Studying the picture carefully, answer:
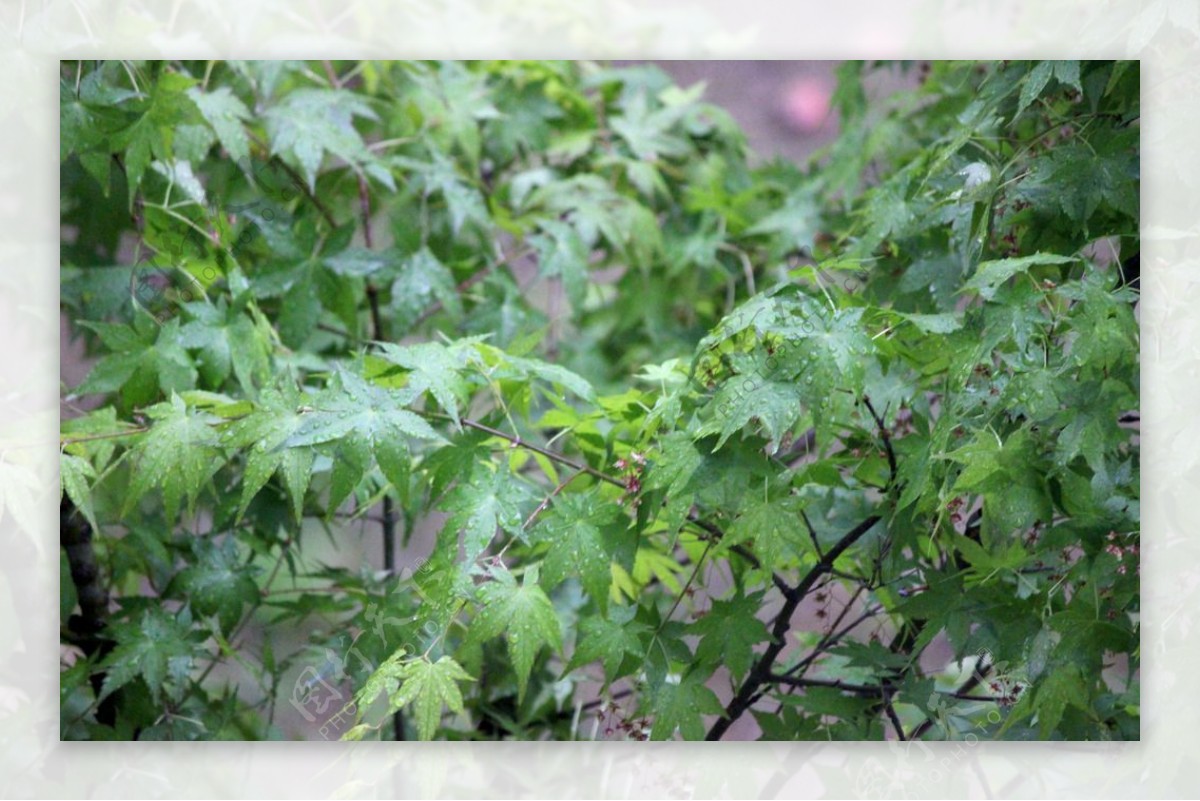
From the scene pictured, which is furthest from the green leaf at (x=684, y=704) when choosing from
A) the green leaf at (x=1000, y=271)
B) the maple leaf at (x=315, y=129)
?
the maple leaf at (x=315, y=129)

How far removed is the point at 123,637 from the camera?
1.20 m

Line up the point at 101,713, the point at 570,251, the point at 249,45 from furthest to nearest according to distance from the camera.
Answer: the point at 570,251, the point at 249,45, the point at 101,713

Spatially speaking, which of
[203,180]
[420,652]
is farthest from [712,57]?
[420,652]

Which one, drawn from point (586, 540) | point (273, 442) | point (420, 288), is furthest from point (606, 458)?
point (420, 288)

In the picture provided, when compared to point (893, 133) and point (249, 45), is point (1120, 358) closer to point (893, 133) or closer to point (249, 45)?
point (893, 133)

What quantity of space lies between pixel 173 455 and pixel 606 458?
412 millimetres

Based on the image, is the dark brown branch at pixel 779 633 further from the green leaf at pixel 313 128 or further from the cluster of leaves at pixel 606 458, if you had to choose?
the green leaf at pixel 313 128

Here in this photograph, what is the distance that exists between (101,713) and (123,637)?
0.26 feet

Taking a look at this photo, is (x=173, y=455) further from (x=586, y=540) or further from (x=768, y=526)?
(x=768, y=526)

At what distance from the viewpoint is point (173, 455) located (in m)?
1.06

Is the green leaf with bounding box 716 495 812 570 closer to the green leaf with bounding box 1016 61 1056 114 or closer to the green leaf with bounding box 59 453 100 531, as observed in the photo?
the green leaf with bounding box 1016 61 1056 114

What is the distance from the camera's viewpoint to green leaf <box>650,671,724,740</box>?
1.11 m

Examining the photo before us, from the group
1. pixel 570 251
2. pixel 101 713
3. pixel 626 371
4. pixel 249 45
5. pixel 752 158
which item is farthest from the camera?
pixel 752 158

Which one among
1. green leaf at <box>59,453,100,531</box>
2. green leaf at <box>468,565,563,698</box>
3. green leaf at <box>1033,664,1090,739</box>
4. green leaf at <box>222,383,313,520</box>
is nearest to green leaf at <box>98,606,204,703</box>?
green leaf at <box>59,453,100,531</box>
